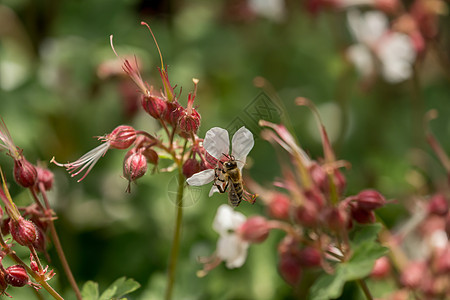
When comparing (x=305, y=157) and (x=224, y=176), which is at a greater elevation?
(x=224, y=176)

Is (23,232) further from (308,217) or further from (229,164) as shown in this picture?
(308,217)

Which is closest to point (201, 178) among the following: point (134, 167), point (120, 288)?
point (134, 167)

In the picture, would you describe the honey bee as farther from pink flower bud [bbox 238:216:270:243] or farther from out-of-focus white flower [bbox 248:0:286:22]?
out-of-focus white flower [bbox 248:0:286:22]

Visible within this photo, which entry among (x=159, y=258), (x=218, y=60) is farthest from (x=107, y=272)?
(x=218, y=60)

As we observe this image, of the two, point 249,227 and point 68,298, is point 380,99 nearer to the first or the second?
point 249,227

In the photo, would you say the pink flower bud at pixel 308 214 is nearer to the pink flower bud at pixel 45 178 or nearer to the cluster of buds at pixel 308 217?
the cluster of buds at pixel 308 217
